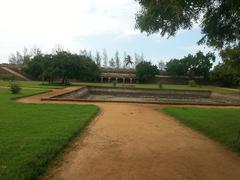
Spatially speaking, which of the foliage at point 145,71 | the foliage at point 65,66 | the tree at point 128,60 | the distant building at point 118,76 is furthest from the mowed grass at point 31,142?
the tree at point 128,60

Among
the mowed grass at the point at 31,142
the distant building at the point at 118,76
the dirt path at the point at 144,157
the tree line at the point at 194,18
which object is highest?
the tree line at the point at 194,18

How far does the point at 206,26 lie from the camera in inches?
255

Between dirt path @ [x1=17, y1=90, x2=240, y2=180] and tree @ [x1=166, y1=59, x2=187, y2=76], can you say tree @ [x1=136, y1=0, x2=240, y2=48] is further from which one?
tree @ [x1=166, y1=59, x2=187, y2=76]

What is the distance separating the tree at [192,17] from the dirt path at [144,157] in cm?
268

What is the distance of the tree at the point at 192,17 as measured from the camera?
5.25 m

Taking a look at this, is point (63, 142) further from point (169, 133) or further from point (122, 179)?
point (169, 133)

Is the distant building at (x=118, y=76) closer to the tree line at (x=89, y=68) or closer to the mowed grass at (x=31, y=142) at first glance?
the tree line at (x=89, y=68)

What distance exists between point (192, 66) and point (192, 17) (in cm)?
5629

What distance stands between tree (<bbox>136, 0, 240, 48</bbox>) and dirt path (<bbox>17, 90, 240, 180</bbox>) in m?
2.68

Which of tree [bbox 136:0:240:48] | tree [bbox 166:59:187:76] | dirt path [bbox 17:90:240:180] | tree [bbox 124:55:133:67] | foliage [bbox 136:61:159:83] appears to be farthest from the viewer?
tree [bbox 124:55:133:67]

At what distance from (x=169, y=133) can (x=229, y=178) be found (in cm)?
357

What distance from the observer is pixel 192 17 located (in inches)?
224

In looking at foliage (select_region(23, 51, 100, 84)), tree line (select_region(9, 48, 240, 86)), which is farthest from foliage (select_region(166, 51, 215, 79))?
foliage (select_region(23, 51, 100, 84))

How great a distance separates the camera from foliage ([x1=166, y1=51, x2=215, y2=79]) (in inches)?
2323
